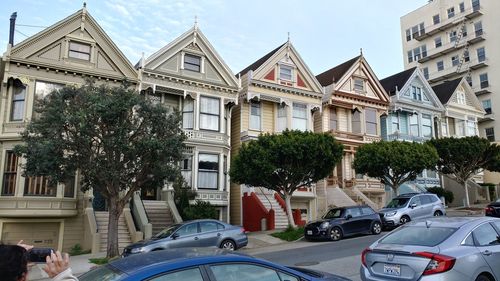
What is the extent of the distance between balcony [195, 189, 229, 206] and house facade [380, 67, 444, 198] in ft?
48.7

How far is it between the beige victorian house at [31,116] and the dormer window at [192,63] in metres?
5.00

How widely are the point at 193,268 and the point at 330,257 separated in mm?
10494

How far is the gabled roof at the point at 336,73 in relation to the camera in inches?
1309

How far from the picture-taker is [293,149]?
799 inches

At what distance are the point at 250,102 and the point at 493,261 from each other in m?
22.9

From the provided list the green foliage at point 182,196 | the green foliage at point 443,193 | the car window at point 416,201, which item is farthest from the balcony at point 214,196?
the green foliage at point 443,193

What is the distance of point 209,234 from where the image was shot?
1611 centimetres

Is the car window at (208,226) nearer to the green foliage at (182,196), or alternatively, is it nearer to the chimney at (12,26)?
the green foliage at (182,196)

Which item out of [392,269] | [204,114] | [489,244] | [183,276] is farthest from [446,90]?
[183,276]

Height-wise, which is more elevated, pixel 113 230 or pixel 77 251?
pixel 113 230

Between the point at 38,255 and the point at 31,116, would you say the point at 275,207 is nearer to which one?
the point at 31,116

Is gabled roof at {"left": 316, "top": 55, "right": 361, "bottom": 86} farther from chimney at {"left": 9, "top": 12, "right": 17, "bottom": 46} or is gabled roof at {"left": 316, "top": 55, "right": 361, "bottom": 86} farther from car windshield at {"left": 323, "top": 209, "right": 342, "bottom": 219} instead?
chimney at {"left": 9, "top": 12, "right": 17, "bottom": 46}

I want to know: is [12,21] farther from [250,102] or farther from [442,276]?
[442,276]

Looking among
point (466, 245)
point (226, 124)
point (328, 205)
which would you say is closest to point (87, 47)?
point (226, 124)
